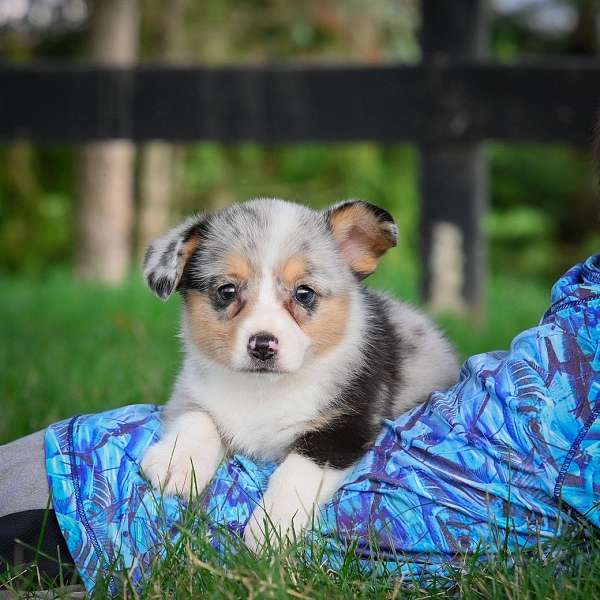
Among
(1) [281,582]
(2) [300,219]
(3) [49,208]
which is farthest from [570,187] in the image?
(1) [281,582]

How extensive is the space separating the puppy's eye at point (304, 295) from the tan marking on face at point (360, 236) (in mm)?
305

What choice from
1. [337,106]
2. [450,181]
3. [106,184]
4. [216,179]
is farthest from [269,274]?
[216,179]

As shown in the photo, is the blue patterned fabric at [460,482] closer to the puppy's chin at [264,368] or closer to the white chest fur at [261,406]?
the white chest fur at [261,406]

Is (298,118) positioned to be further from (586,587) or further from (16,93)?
(586,587)

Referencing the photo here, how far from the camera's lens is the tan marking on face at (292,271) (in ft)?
10.3

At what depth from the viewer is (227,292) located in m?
3.17

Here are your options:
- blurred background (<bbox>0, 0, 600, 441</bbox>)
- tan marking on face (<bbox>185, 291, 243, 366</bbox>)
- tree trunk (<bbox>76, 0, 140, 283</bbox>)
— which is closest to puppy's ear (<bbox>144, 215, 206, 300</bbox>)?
tan marking on face (<bbox>185, 291, 243, 366</bbox>)

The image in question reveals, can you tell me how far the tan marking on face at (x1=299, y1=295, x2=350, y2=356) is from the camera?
3.17 m

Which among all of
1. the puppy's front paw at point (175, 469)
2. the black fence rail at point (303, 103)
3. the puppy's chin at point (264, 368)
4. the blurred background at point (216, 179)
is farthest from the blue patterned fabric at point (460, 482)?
the black fence rail at point (303, 103)

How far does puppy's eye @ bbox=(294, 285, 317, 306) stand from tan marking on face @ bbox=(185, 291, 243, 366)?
0.20 m

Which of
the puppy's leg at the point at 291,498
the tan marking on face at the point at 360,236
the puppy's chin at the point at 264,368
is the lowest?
the puppy's leg at the point at 291,498

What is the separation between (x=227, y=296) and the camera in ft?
10.4

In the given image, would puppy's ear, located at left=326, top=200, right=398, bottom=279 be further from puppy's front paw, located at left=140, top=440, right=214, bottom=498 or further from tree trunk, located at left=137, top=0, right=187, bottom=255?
tree trunk, located at left=137, top=0, right=187, bottom=255

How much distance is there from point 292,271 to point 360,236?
0.42 meters
